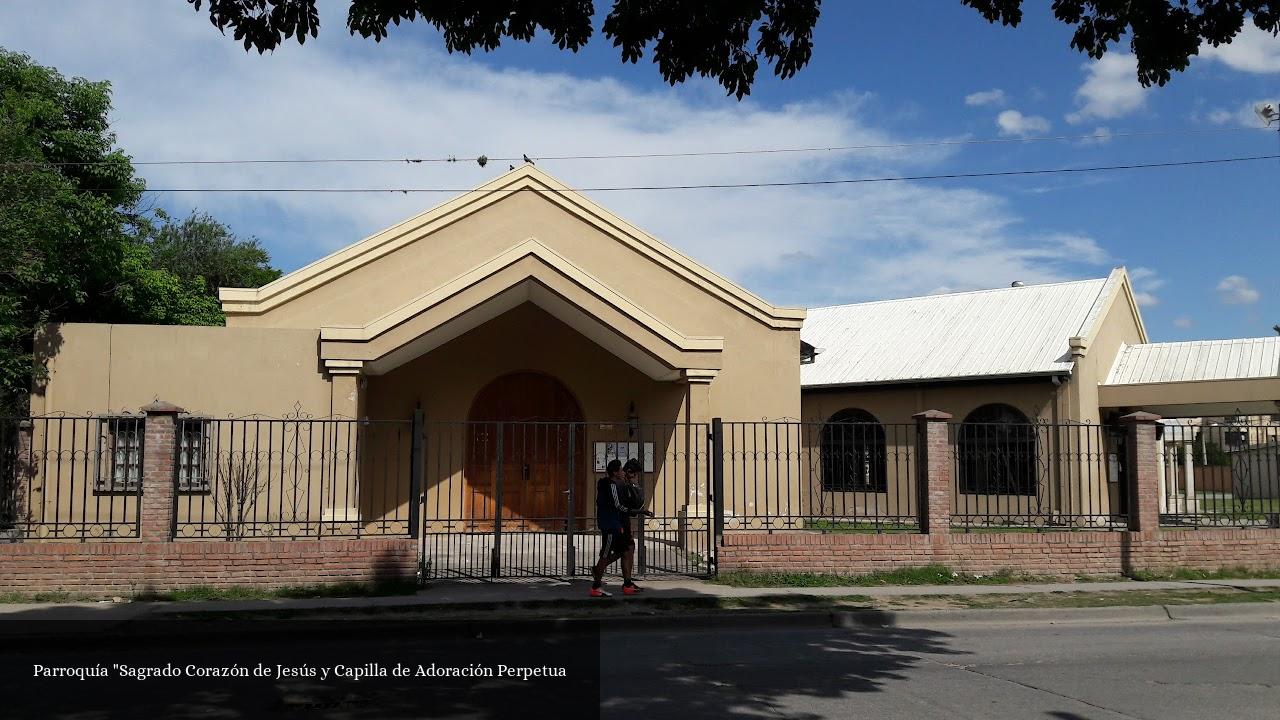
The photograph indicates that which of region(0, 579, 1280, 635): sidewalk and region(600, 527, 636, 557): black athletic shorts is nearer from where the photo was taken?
region(0, 579, 1280, 635): sidewalk

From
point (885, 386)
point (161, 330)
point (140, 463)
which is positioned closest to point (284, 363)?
point (161, 330)

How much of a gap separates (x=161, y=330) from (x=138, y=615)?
5.91 meters

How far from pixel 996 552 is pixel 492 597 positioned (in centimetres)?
686

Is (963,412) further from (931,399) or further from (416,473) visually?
(416,473)

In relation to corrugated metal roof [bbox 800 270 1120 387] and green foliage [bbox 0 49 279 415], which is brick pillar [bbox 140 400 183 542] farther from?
corrugated metal roof [bbox 800 270 1120 387]

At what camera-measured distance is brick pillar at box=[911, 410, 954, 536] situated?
14227 mm

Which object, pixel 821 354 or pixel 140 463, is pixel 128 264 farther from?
Answer: pixel 821 354

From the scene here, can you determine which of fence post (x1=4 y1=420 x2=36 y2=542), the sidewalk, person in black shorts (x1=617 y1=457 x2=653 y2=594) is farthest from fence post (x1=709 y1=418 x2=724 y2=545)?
fence post (x1=4 y1=420 x2=36 y2=542)

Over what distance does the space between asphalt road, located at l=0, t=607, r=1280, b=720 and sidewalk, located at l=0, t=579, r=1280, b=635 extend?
56 cm

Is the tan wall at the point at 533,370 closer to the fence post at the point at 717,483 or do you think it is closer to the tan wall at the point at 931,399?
the fence post at the point at 717,483

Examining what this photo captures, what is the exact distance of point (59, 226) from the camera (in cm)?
1648

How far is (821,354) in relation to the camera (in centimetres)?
2858

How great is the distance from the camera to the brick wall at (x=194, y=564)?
473 inches

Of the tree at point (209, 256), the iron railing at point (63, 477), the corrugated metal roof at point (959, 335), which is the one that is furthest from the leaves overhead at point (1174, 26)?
the tree at point (209, 256)
